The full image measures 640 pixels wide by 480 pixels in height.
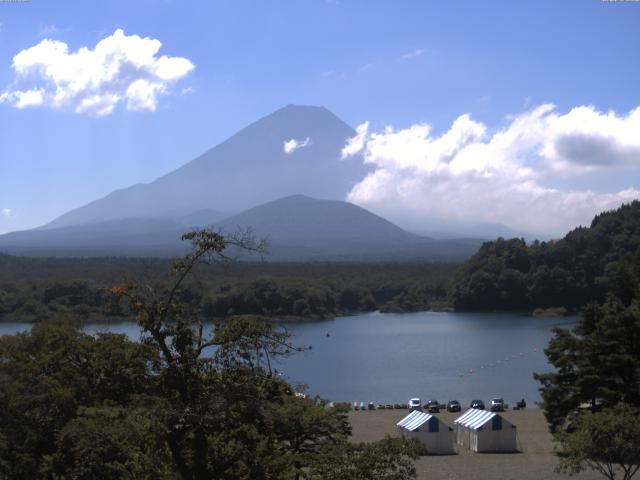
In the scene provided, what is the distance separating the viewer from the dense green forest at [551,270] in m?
44.9

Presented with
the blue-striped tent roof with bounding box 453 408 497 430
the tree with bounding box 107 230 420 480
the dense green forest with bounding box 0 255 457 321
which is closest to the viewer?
the tree with bounding box 107 230 420 480

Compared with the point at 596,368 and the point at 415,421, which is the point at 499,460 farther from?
the point at 596,368

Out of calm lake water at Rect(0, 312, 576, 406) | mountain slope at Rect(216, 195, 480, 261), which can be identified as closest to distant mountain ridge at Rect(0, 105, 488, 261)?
mountain slope at Rect(216, 195, 480, 261)

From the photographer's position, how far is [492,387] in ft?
75.5

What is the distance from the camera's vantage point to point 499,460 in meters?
13.0

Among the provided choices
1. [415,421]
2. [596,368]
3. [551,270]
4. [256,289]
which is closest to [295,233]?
[551,270]

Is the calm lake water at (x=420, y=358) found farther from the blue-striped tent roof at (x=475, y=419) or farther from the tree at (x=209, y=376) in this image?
the tree at (x=209, y=376)

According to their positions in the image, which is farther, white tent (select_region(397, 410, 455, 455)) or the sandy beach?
white tent (select_region(397, 410, 455, 455))

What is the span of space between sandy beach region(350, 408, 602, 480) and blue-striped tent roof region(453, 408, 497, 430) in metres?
0.44

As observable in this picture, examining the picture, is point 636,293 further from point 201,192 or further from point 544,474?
point 201,192

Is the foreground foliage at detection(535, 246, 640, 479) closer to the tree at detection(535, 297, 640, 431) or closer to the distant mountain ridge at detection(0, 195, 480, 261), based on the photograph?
the tree at detection(535, 297, 640, 431)

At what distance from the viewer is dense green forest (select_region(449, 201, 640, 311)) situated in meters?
44.9

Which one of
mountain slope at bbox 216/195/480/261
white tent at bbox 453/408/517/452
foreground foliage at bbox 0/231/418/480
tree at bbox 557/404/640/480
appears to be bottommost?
white tent at bbox 453/408/517/452

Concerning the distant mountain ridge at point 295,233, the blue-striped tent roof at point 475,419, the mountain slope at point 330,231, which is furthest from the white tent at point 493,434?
the distant mountain ridge at point 295,233
